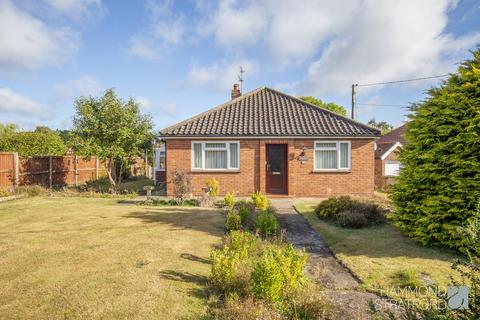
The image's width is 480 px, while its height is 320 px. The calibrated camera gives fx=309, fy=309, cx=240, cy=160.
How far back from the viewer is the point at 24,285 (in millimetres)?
5039

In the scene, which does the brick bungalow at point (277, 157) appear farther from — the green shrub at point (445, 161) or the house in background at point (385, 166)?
the green shrub at point (445, 161)

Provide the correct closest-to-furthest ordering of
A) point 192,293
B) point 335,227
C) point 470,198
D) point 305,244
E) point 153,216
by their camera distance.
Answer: point 192,293 < point 470,198 < point 305,244 < point 335,227 < point 153,216

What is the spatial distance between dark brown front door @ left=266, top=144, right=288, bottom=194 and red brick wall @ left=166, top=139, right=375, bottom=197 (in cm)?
50

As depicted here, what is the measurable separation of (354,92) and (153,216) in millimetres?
22892

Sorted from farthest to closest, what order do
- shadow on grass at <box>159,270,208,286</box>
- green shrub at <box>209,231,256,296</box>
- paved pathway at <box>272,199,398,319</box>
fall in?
shadow on grass at <box>159,270,208,286</box>, green shrub at <box>209,231,256,296</box>, paved pathway at <box>272,199,398,319</box>

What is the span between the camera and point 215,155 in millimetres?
15898

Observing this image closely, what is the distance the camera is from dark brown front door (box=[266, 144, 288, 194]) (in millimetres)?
15946

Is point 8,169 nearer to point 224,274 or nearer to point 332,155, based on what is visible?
point 224,274

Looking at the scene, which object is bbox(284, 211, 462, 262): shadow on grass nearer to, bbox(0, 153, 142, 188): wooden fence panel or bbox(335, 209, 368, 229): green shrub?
bbox(335, 209, 368, 229): green shrub

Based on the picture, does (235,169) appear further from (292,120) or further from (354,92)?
(354,92)

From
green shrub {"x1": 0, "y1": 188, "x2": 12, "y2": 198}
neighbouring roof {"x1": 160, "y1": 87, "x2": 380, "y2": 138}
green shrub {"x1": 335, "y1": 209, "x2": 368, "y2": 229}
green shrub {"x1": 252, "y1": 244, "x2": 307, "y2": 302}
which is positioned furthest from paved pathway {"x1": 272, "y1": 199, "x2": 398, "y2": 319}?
green shrub {"x1": 0, "y1": 188, "x2": 12, "y2": 198}

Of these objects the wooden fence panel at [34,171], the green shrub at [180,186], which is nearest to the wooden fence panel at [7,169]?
the wooden fence panel at [34,171]

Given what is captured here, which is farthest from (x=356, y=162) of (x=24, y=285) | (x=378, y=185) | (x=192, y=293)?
(x=24, y=285)

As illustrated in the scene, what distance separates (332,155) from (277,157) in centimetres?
278
